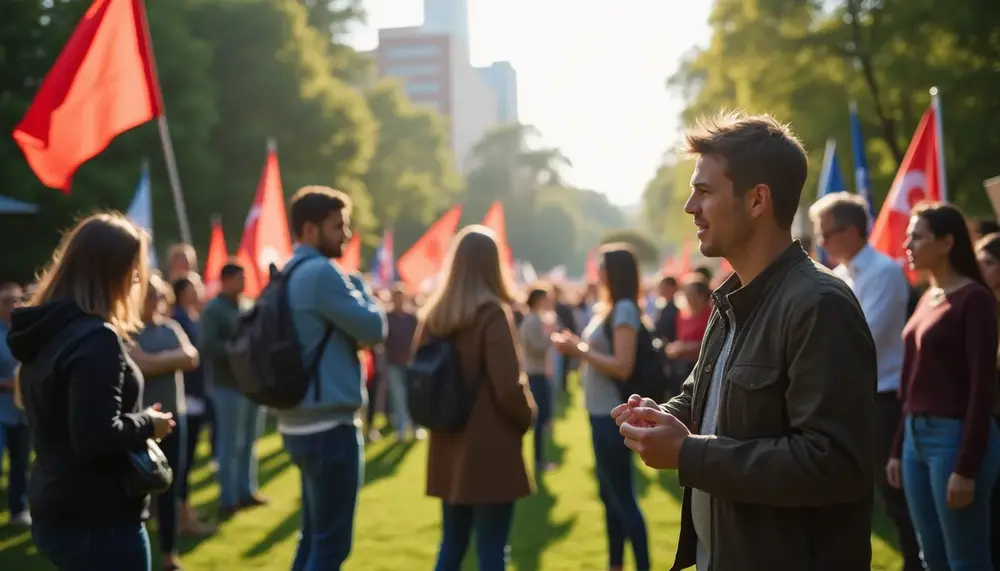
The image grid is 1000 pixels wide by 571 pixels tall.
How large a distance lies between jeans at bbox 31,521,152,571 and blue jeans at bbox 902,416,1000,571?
3196 millimetres

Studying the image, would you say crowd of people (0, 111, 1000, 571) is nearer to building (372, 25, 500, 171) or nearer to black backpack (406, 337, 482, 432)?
black backpack (406, 337, 482, 432)

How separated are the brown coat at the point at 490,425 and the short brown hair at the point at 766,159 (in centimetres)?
226

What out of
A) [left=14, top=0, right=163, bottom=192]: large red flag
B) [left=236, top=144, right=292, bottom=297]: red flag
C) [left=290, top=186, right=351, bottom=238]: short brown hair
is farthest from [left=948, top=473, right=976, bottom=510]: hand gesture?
[left=236, top=144, right=292, bottom=297]: red flag

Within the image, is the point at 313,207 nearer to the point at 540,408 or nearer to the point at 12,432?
the point at 12,432

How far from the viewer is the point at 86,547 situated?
311 centimetres

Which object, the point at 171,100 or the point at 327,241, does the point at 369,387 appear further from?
the point at 171,100

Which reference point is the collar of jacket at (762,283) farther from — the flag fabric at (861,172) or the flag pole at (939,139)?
the flag fabric at (861,172)

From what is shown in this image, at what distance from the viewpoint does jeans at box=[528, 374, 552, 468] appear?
10.2m

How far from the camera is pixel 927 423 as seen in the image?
409 cm

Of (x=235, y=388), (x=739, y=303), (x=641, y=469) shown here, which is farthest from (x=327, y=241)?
(x=641, y=469)

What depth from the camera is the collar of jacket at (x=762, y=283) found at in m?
2.30

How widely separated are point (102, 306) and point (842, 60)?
2319 centimetres

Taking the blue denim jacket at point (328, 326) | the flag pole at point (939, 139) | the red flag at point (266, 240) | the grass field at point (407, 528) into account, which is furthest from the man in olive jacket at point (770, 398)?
the red flag at point (266, 240)

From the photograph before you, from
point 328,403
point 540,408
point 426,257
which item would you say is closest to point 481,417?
point 328,403
